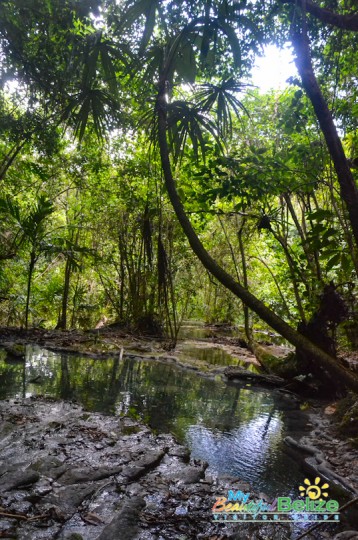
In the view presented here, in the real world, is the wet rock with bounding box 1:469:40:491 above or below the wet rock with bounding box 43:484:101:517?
above


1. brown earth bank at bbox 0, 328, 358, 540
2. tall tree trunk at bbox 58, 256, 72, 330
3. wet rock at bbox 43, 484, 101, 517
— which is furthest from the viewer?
tall tree trunk at bbox 58, 256, 72, 330

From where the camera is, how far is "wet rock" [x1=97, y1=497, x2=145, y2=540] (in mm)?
2082

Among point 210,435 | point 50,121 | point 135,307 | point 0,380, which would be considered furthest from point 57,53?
point 135,307

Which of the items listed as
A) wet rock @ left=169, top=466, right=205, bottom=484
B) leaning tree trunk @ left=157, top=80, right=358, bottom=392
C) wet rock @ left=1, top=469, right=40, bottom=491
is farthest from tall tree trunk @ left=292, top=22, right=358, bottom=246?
wet rock @ left=1, top=469, right=40, bottom=491

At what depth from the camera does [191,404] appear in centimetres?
539

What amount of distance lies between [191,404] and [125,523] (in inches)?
128

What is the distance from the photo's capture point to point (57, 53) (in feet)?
16.5

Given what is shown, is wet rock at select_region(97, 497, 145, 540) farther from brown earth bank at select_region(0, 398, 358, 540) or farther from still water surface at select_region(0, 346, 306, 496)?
still water surface at select_region(0, 346, 306, 496)

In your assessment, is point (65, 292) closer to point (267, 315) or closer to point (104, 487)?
point (104, 487)

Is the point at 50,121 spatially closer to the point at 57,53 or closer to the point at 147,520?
the point at 57,53

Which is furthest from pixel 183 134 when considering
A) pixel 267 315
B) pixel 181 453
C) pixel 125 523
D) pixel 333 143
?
pixel 125 523

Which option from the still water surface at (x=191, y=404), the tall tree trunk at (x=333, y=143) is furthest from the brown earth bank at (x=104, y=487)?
the tall tree trunk at (x=333, y=143)

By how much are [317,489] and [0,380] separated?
445cm

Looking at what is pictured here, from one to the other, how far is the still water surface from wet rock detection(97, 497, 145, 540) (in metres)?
1.18
